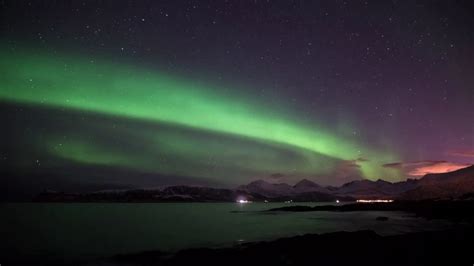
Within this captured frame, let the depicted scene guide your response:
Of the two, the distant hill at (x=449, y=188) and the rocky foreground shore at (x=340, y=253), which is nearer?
the rocky foreground shore at (x=340, y=253)

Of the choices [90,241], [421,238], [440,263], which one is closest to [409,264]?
[440,263]

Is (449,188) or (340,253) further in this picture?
(449,188)

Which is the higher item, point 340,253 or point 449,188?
point 449,188

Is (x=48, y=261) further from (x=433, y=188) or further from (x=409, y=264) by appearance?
(x=433, y=188)

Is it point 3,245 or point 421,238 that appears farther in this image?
point 3,245

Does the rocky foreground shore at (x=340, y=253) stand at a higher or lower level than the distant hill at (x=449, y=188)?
lower

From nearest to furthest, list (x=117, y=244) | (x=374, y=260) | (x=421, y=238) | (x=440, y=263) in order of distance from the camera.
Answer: (x=440, y=263) < (x=374, y=260) < (x=421, y=238) < (x=117, y=244)

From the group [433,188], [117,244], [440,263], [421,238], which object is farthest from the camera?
[433,188]

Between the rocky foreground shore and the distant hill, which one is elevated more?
the distant hill

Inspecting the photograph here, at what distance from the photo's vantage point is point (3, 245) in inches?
1790

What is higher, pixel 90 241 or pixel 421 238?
pixel 421 238

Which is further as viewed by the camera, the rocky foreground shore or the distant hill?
the distant hill

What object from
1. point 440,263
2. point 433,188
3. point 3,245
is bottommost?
point 3,245

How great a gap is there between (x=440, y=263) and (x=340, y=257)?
22.4 ft
